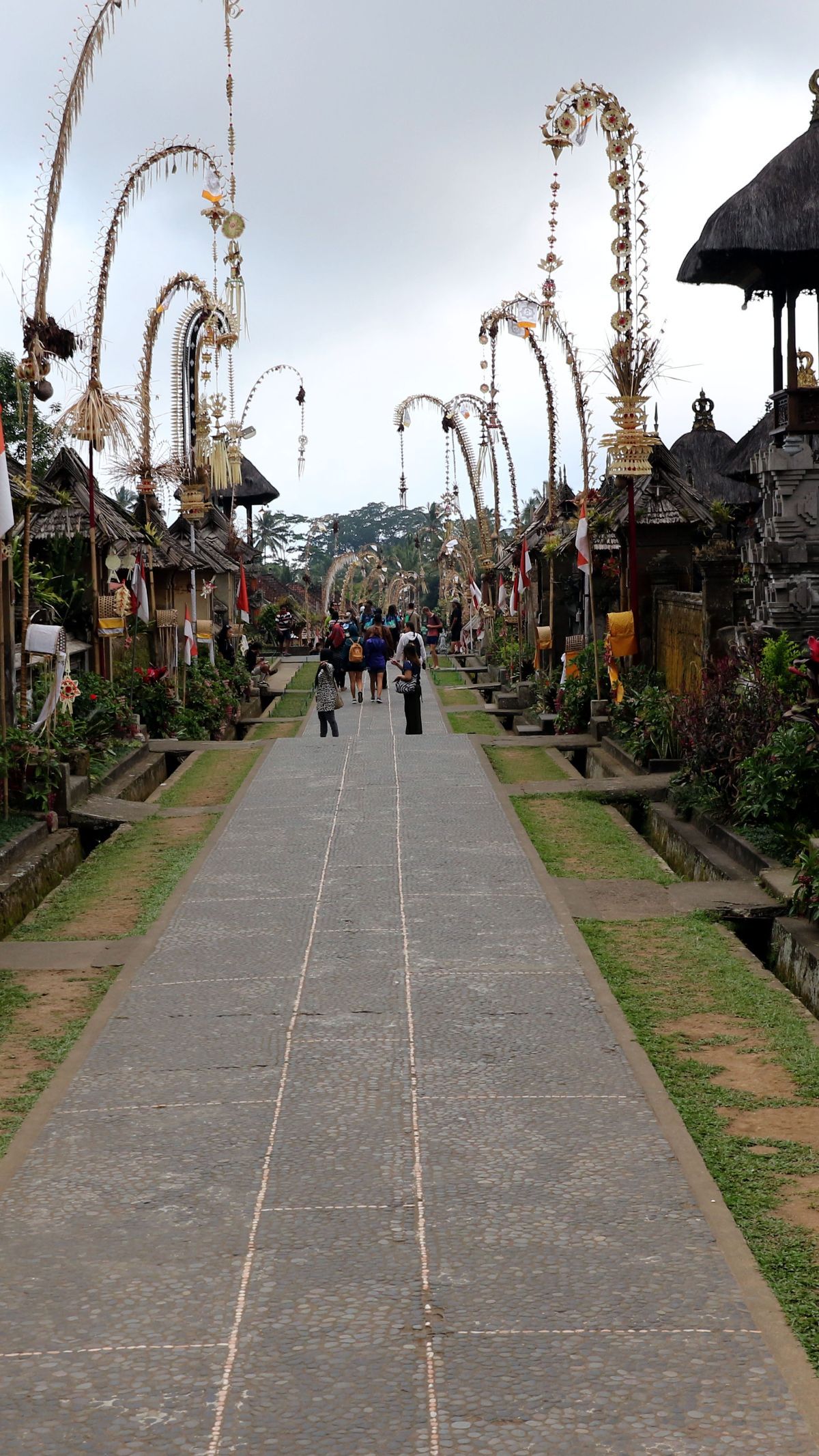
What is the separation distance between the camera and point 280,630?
53.0m

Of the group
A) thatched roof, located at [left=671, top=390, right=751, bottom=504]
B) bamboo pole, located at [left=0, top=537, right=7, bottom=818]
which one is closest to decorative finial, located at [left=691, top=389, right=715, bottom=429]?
thatched roof, located at [left=671, top=390, right=751, bottom=504]

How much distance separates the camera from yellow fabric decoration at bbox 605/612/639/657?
69.7ft

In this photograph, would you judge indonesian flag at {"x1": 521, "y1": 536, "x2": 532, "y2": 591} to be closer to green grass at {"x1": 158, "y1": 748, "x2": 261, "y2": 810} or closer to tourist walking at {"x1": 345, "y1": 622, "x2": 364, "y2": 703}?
tourist walking at {"x1": 345, "y1": 622, "x2": 364, "y2": 703}

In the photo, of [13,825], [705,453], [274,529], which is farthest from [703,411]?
[274,529]

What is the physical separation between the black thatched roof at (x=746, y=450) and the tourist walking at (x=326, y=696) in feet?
33.0

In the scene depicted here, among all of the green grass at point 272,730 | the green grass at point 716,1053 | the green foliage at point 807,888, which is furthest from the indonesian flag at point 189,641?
the green foliage at point 807,888

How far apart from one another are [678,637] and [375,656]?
31.9 feet

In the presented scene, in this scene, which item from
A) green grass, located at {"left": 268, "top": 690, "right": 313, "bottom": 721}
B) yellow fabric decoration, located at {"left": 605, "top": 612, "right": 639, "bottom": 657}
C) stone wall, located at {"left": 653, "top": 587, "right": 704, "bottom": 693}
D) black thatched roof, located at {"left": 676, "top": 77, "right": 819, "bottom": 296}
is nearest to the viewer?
stone wall, located at {"left": 653, "top": 587, "right": 704, "bottom": 693}

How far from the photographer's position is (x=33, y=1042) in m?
8.70

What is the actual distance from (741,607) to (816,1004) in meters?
9.62

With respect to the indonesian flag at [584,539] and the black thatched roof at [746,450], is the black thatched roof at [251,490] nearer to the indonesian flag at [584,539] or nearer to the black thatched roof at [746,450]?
the black thatched roof at [746,450]

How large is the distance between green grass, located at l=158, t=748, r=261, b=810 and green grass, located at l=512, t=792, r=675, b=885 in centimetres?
370

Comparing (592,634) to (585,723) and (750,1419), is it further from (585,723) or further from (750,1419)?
(750,1419)

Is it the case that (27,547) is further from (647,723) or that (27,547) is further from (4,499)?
(647,723)
